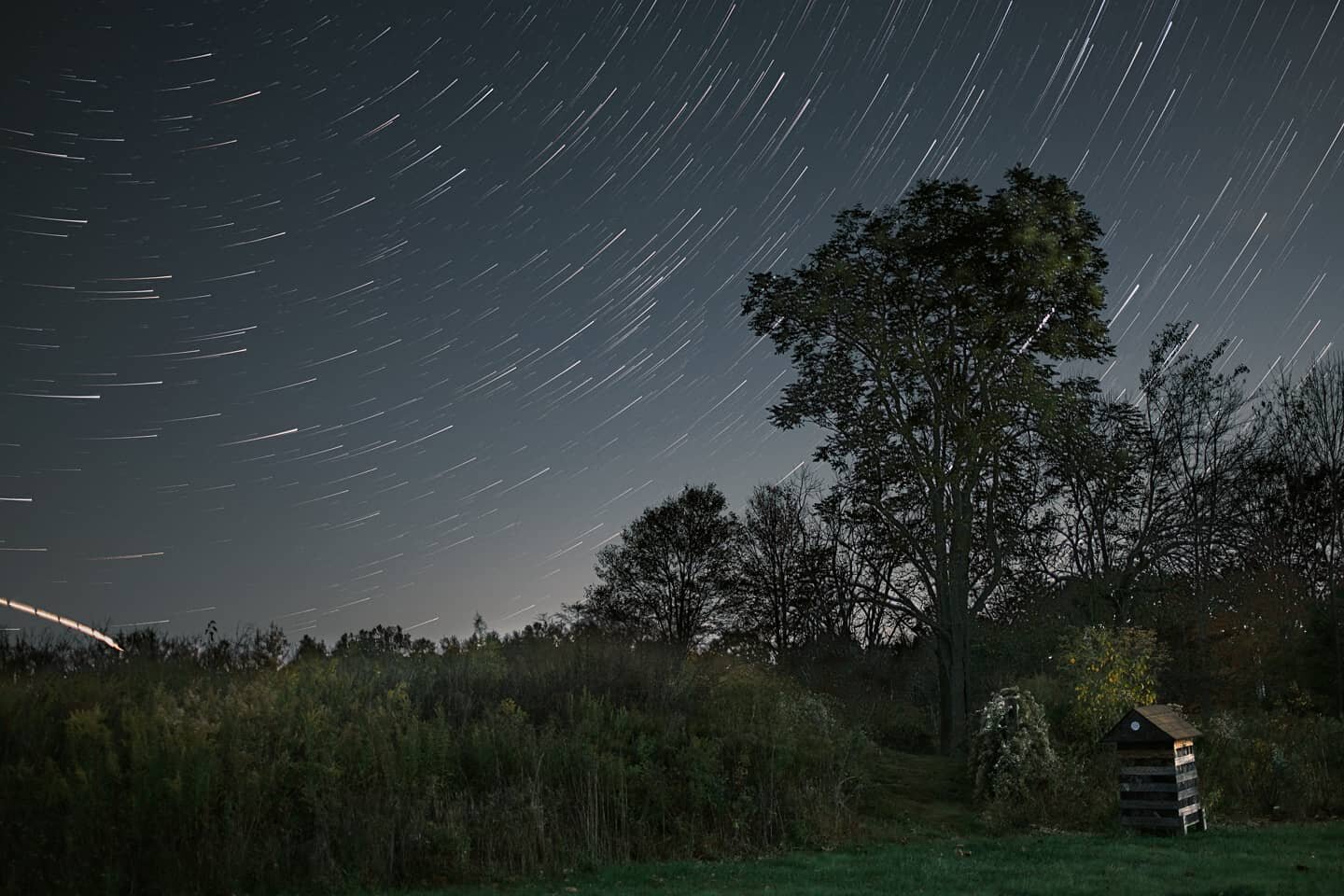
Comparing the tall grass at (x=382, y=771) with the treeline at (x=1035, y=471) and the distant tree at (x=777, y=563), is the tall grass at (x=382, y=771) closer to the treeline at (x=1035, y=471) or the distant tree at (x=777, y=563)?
the treeline at (x=1035, y=471)

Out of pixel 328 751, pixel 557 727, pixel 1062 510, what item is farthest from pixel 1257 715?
pixel 328 751

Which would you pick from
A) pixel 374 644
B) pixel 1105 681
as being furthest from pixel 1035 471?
pixel 374 644

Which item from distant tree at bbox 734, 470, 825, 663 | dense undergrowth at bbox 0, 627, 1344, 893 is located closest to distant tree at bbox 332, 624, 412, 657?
dense undergrowth at bbox 0, 627, 1344, 893

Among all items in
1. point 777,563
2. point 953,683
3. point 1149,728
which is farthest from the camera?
point 777,563

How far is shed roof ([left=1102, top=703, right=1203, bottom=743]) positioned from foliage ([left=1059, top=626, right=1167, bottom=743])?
2.99 m

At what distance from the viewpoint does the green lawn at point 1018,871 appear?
8320 millimetres

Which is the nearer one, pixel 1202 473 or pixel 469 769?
pixel 469 769

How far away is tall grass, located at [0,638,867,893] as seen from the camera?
8.60m

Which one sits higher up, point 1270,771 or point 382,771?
point 382,771

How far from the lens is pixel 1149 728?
11.8 meters

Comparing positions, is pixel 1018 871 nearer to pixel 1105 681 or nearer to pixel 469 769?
pixel 469 769

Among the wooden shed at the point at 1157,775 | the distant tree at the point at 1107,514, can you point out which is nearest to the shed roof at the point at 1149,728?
the wooden shed at the point at 1157,775

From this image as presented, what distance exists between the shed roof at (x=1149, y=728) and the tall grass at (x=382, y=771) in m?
3.16

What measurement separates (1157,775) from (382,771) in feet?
27.1
